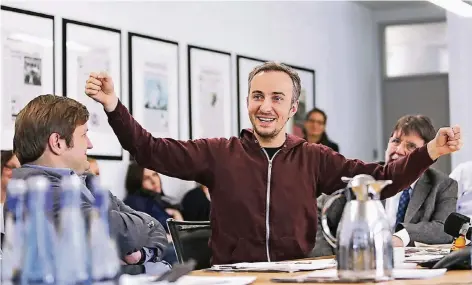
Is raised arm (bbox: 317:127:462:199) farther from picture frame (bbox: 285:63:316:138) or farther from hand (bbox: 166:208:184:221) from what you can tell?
picture frame (bbox: 285:63:316:138)

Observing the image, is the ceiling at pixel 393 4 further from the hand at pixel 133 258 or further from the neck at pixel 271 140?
the hand at pixel 133 258

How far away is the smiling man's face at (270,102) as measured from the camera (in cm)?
294

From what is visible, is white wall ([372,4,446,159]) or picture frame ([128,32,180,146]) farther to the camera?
white wall ([372,4,446,159])

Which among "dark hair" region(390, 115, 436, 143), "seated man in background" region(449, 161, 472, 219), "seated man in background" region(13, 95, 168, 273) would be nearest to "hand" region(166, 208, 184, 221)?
"seated man in background" region(449, 161, 472, 219)

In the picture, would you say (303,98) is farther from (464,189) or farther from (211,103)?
(464,189)

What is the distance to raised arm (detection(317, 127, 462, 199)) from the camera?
276 centimetres

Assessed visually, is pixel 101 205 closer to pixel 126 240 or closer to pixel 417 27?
pixel 126 240

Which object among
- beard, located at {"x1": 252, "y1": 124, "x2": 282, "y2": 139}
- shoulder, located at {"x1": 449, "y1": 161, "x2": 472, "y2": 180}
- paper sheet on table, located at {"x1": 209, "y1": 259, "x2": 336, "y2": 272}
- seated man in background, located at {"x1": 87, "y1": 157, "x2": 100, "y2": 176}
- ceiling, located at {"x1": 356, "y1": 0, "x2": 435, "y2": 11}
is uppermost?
ceiling, located at {"x1": 356, "y1": 0, "x2": 435, "y2": 11}

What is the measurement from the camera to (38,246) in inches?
54.3

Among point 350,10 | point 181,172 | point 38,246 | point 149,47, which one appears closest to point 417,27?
point 350,10

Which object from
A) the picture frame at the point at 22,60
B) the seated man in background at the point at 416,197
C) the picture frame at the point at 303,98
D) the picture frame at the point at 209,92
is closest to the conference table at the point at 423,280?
the seated man in background at the point at 416,197

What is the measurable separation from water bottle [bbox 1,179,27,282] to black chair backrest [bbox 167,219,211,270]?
1.41 m

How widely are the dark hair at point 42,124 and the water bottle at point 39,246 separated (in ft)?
2.97

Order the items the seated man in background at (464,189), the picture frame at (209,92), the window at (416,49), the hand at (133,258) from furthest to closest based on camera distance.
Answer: the window at (416,49)
the picture frame at (209,92)
the seated man in background at (464,189)
the hand at (133,258)
